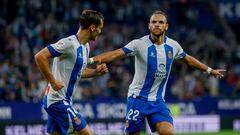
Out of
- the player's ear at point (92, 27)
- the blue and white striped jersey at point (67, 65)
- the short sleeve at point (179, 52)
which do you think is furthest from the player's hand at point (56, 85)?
the short sleeve at point (179, 52)

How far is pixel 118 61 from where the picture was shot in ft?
73.4

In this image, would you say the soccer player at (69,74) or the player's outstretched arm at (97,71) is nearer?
the soccer player at (69,74)

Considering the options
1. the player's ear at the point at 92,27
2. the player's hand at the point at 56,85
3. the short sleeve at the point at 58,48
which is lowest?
the player's hand at the point at 56,85

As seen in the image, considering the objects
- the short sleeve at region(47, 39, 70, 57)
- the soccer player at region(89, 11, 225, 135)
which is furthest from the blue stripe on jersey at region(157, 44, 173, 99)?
the short sleeve at region(47, 39, 70, 57)

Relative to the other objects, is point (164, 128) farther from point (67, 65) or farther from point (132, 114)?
point (67, 65)

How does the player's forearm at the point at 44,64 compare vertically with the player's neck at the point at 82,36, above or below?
below

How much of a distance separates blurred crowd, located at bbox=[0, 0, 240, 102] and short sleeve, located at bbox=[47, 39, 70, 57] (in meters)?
9.91

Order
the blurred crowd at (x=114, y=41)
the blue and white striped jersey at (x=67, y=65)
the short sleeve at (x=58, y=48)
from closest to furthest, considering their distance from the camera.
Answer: the short sleeve at (x=58, y=48) → the blue and white striped jersey at (x=67, y=65) → the blurred crowd at (x=114, y=41)

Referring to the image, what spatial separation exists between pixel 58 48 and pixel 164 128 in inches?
78.0

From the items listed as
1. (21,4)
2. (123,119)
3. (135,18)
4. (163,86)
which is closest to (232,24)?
(135,18)

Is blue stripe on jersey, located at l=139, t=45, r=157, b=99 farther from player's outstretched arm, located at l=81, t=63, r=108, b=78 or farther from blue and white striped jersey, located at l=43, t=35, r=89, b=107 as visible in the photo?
blue and white striped jersey, located at l=43, t=35, r=89, b=107

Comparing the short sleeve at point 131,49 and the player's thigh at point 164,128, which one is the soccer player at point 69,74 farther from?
the player's thigh at point 164,128

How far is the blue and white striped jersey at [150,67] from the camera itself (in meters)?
10.9

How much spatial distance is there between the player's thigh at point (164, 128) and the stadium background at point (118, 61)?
291 inches
